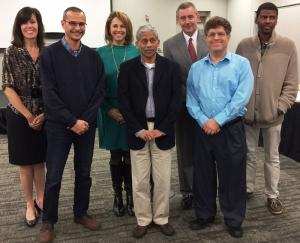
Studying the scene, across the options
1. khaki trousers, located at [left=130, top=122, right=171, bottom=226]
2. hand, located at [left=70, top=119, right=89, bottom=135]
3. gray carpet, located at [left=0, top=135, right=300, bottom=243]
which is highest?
hand, located at [left=70, top=119, right=89, bottom=135]

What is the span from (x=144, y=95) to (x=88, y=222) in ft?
3.46

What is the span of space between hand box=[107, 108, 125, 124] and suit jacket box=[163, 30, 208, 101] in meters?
0.48

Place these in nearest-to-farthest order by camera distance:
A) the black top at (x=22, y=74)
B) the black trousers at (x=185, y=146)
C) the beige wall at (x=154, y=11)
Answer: the black top at (x=22, y=74) < the black trousers at (x=185, y=146) < the beige wall at (x=154, y=11)

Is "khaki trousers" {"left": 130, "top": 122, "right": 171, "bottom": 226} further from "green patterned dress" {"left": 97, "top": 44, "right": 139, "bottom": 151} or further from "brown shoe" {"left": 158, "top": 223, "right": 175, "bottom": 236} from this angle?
"green patterned dress" {"left": 97, "top": 44, "right": 139, "bottom": 151}

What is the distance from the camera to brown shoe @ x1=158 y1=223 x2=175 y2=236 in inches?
91.4

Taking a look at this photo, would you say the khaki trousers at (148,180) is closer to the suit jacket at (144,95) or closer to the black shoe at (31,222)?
the suit jacket at (144,95)

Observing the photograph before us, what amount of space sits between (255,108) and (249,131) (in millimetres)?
226

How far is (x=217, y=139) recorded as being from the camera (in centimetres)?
220

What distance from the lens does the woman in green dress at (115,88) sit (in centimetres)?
236

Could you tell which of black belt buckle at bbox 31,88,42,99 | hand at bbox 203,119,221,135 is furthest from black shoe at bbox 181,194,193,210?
black belt buckle at bbox 31,88,42,99

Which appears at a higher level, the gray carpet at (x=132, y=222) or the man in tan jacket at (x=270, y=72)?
the man in tan jacket at (x=270, y=72)

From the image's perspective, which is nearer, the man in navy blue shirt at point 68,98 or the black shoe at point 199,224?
the man in navy blue shirt at point 68,98

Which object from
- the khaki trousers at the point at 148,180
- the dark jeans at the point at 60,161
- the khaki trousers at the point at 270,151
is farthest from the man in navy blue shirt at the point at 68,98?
the khaki trousers at the point at 270,151

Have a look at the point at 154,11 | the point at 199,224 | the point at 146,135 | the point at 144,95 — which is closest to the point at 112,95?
the point at 144,95
